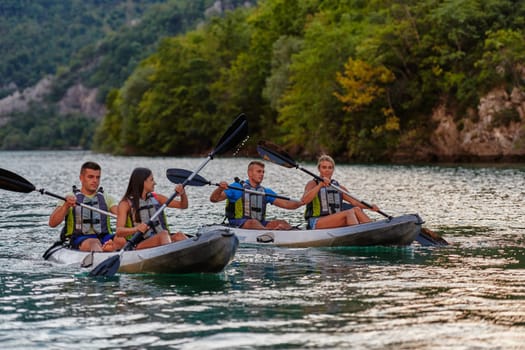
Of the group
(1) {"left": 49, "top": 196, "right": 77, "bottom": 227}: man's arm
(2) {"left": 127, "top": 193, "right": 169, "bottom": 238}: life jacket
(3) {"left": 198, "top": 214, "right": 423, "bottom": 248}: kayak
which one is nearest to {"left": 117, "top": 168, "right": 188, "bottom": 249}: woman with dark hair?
(2) {"left": 127, "top": 193, "right": 169, "bottom": 238}: life jacket

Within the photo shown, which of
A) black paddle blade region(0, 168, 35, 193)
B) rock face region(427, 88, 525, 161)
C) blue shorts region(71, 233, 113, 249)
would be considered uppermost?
rock face region(427, 88, 525, 161)

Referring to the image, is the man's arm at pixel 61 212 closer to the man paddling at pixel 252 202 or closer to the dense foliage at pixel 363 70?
the man paddling at pixel 252 202

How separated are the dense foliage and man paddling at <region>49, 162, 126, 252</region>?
4228 cm

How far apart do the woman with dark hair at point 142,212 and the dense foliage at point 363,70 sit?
42.5 metres

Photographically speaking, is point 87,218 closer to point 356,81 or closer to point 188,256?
point 188,256

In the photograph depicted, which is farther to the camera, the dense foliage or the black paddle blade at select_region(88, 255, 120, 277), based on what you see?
the dense foliage

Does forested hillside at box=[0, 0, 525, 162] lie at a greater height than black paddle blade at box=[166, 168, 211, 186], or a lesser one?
greater

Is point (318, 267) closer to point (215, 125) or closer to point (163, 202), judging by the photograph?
point (163, 202)

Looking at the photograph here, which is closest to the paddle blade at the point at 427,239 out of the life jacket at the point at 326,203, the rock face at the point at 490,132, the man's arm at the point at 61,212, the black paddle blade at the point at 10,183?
the life jacket at the point at 326,203

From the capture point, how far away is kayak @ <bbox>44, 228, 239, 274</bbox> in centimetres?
1243

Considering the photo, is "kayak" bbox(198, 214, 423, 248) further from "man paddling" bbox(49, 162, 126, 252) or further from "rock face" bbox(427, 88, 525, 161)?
"rock face" bbox(427, 88, 525, 161)

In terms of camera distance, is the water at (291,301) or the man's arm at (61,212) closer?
the water at (291,301)

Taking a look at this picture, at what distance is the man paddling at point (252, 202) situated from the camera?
16373 mm

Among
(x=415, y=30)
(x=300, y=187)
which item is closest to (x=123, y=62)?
(x=415, y=30)
